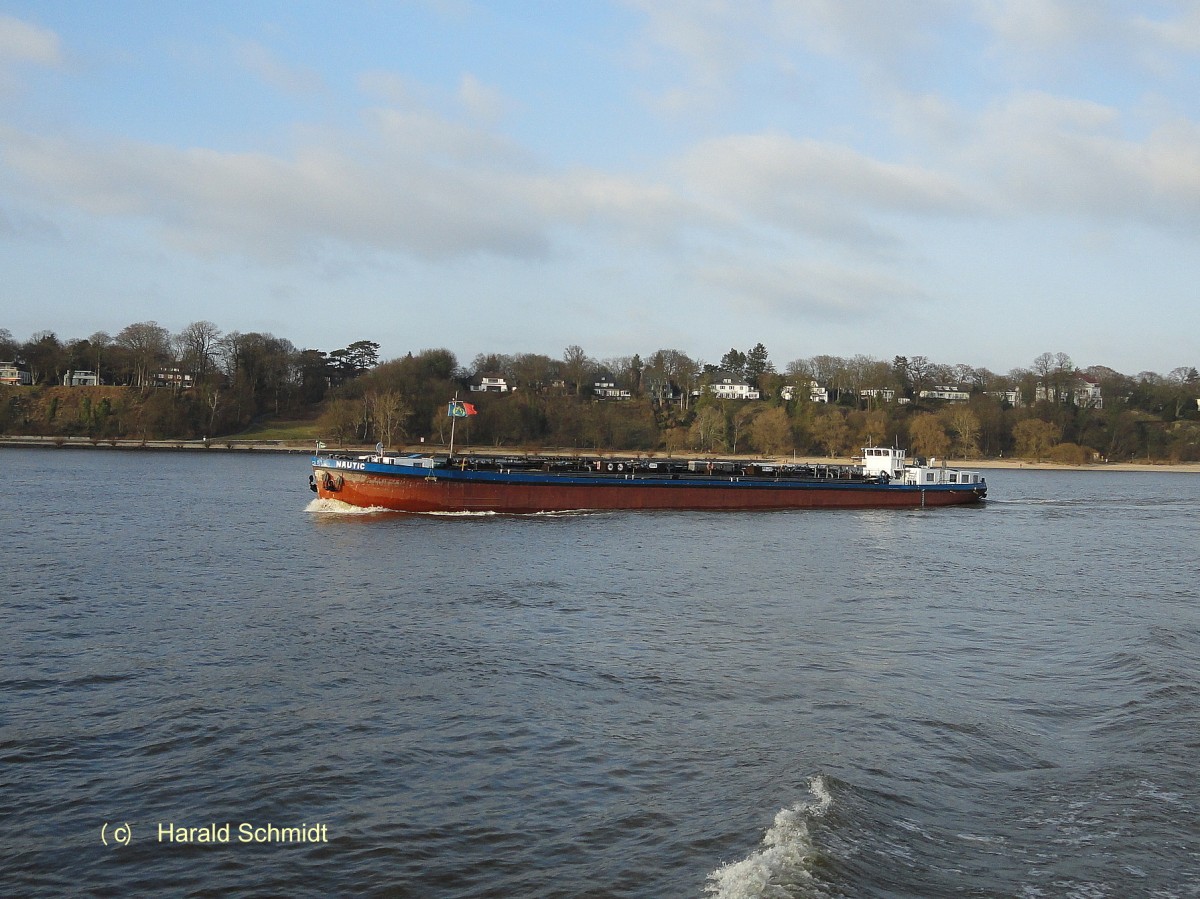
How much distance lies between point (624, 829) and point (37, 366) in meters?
181

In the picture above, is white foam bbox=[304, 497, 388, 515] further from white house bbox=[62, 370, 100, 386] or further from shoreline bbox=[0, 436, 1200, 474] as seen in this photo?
white house bbox=[62, 370, 100, 386]

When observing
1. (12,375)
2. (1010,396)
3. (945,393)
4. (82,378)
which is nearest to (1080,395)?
(1010,396)

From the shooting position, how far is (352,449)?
129 meters

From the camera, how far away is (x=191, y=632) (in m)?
22.5

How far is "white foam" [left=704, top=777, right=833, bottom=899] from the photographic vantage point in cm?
1040

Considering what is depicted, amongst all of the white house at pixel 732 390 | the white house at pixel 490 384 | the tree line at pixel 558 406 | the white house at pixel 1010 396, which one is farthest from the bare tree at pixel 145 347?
the white house at pixel 1010 396

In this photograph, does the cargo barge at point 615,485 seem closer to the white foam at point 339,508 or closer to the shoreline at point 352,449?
the white foam at point 339,508

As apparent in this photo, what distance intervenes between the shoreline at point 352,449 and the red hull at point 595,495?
58859mm

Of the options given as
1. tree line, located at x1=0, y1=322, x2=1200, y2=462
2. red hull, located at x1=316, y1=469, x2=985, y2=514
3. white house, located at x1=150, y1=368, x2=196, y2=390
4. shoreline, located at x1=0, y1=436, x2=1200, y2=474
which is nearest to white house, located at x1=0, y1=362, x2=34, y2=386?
tree line, located at x1=0, y1=322, x2=1200, y2=462

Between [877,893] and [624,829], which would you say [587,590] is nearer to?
[624,829]

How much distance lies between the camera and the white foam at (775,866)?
10398 mm

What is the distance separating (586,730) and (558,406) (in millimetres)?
139303

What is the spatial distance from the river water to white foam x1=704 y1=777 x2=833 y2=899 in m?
0.04

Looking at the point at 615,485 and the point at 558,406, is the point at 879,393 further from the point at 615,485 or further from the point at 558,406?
the point at 615,485
